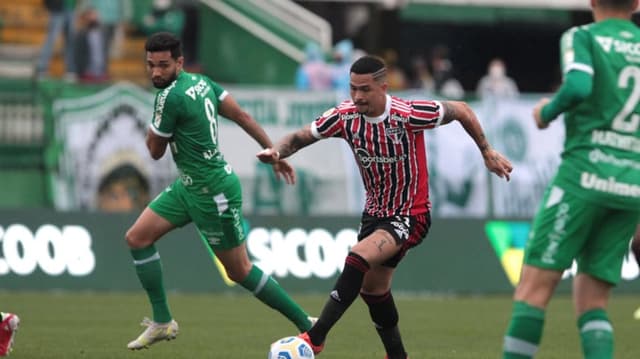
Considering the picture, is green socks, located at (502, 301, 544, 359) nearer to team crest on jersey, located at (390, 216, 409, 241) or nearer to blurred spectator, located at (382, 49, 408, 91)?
team crest on jersey, located at (390, 216, 409, 241)

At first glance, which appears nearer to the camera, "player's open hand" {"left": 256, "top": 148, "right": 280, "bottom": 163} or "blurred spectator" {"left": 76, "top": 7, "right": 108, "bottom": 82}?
"player's open hand" {"left": 256, "top": 148, "right": 280, "bottom": 163}

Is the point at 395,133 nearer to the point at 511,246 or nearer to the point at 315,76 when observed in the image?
the point at 511,246

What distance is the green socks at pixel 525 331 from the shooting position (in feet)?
25.4

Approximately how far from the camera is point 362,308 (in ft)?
54.5

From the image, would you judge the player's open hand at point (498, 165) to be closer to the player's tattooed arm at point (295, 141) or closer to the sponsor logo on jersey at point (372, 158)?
the sponsor logo on jersey at point (372, 158)

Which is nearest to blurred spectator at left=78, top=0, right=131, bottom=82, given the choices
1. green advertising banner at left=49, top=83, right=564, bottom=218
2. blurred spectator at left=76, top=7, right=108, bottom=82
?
blurred spectator at left=76, top=7, right=108, bottom=82

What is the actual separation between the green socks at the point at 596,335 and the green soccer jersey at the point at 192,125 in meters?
4.21

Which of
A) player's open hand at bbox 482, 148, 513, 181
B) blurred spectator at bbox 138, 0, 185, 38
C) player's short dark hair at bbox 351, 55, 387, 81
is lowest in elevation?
blurred spectator at bbox 138, 0, 185, 38

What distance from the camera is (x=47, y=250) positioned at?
59.6 feet

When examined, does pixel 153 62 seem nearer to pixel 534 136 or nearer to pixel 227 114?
pixel 227 114

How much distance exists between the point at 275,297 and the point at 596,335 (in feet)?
13.0

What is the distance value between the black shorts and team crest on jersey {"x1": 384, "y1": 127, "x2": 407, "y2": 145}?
0.54 m

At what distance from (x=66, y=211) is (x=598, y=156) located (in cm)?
1174

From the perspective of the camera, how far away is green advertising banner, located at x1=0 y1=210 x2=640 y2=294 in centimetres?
1809
